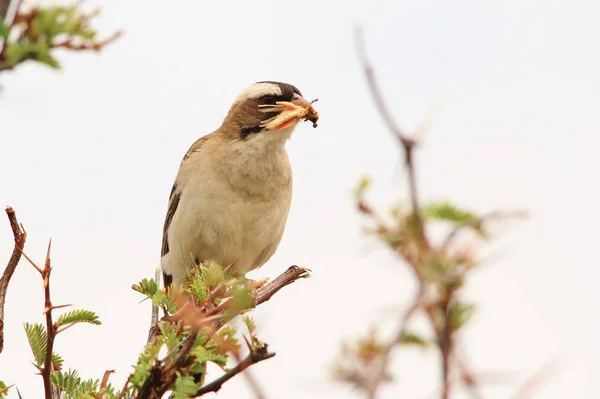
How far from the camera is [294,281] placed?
4891 millimetres

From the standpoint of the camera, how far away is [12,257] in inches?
133

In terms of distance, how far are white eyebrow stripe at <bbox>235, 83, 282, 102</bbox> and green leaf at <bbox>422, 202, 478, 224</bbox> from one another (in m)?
5.38

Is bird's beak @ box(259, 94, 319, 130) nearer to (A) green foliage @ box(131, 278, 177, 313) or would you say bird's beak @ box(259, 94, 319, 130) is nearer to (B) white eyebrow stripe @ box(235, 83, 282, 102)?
(B) white eyebrow stripe @ box(235, 83, 282, 102)

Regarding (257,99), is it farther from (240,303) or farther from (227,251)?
(240,303)

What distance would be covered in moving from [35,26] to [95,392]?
189 cm

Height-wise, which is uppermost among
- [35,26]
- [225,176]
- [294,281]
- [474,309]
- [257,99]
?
[257,99]

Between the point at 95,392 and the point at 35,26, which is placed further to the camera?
the point at 95,392

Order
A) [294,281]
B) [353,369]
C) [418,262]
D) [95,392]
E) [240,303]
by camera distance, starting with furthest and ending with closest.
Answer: [294,281] < [95,392] < [240,303] < [353,369] < [418,262]

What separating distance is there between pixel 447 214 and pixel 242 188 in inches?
202

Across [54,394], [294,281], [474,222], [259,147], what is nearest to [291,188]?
[259,147]

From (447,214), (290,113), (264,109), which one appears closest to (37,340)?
(447,214)

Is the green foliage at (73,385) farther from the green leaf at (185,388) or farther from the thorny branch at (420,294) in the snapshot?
the thorny branch at (420,294)

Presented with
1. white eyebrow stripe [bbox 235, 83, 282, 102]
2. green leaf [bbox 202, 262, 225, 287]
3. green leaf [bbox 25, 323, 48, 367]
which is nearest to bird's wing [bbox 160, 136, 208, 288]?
white eyebrow stripe [bbox 235, 83, 282, 102]

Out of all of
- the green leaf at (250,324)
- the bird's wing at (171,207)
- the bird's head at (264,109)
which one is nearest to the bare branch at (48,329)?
the green leaf at (250,324)
